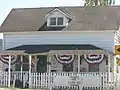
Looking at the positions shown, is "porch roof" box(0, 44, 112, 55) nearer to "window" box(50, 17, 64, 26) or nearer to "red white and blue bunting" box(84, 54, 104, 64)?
"red white and blue bunting" box(84, 54, 104, 64)

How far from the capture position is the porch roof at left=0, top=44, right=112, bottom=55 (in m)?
32.9

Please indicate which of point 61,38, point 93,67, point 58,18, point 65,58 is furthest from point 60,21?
point 93,67

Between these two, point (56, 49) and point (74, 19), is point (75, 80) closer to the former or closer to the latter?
point (56, 49)

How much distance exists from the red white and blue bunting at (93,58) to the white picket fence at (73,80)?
1.62 m

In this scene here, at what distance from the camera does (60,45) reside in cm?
3594

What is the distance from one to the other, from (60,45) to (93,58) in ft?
12.9

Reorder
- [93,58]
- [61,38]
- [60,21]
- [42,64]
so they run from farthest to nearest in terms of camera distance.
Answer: [60,21] < [42,64] < [61,38] < [93,58]

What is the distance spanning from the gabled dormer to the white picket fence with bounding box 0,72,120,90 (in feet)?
19.5

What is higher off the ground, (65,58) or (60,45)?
(60,45)

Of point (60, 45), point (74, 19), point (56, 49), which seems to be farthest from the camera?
point (74, 19)

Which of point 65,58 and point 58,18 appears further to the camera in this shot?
point 58,18

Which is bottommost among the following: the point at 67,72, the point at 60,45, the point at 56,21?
the point at 67,72

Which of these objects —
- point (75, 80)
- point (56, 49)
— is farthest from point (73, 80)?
point (56, 49)

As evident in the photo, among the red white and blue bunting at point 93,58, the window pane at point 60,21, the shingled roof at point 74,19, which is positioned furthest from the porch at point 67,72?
the window pane at point 60,21
